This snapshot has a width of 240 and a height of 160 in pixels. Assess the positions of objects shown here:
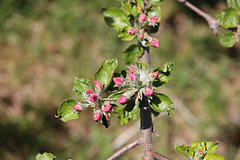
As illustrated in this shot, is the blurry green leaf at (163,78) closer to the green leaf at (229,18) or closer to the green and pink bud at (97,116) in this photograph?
the green and pink bud at (97,116)

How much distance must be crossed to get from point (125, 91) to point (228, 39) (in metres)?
0.89

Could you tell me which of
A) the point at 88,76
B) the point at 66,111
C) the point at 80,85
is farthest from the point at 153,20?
the point at 88,76

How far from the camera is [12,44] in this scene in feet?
12.1

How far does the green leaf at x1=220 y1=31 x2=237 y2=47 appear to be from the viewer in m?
1.86

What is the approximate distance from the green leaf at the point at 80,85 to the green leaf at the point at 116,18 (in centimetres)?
41

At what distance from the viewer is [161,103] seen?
149cm

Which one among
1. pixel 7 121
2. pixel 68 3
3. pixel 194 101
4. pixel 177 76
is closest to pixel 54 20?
pixel 68 3

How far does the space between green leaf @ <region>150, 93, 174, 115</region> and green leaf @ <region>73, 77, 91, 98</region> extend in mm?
366

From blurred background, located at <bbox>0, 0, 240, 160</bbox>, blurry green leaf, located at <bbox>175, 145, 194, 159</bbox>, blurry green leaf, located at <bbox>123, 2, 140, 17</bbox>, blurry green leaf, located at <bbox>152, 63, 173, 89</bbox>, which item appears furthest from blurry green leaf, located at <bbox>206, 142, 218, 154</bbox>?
blurred background, located at <bbox>0, 0, 240, 160</bbox>

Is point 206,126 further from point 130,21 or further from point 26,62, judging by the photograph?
point 26,62

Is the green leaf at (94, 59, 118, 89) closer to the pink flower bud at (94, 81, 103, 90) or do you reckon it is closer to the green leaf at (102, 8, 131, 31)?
the pink flower bud at (94, 81, 103, 90)

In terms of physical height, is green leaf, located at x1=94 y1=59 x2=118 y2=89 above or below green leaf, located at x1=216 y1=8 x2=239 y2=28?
below

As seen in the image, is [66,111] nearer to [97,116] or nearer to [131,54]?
[97,116]

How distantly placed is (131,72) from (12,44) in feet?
9.10
